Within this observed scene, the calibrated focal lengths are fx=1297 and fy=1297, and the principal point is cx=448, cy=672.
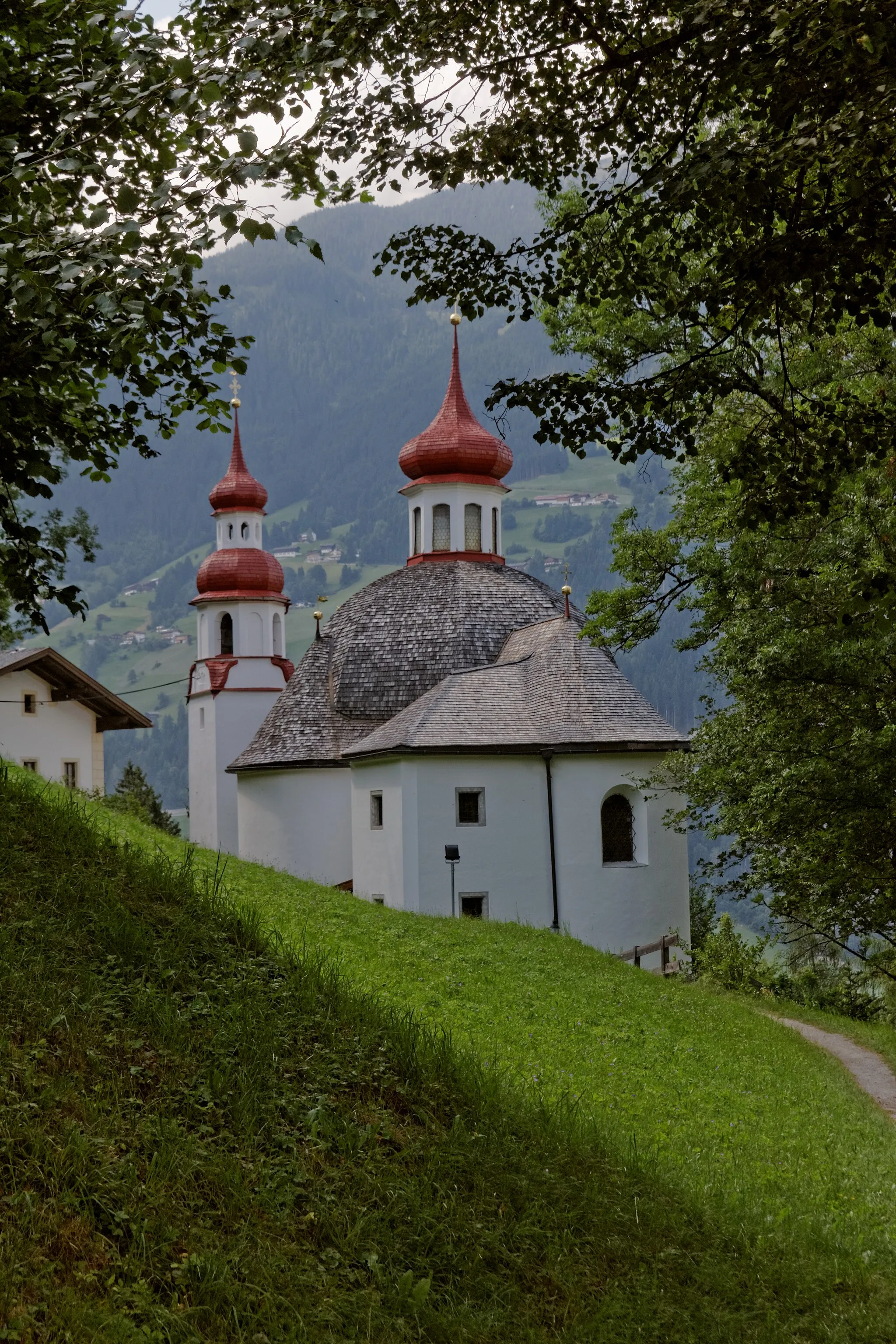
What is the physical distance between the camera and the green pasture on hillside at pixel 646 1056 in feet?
25.0

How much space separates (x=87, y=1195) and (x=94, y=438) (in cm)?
413

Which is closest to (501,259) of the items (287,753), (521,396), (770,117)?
(521,396)

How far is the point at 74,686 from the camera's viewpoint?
3353 centimetres

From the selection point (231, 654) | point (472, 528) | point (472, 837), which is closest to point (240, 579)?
point (231, 654)

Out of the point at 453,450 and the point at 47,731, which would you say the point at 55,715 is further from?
the point at 453,450

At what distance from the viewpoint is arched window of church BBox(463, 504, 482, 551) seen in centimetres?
3729

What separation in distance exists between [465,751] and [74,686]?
12.3 m

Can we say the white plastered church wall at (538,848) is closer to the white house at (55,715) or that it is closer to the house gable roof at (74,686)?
the house gable roof at (74,686)

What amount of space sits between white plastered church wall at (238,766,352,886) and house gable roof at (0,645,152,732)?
3850mm

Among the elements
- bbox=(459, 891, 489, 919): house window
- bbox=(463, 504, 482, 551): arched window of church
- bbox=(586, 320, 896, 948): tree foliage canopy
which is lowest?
bbox=(459, 891, 489, 919): house window

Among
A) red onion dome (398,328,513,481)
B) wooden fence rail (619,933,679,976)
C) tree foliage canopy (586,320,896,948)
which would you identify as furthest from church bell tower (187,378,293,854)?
tree foliage canopy (586,320,896,948)

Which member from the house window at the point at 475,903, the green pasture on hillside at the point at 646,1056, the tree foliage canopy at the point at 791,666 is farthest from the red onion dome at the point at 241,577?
the tree foliage canopy at the point at 791,666

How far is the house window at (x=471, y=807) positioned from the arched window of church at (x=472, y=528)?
11844mm

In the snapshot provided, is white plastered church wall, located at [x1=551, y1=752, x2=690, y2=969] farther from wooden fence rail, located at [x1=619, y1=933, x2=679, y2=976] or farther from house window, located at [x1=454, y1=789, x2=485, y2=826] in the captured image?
house window, located at [x1=454, y1=789, x2=485, y2=826]
